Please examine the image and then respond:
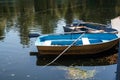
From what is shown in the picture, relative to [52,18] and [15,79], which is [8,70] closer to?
[15,79]

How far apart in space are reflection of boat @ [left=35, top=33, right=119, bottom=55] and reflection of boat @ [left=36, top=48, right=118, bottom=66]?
0.33 meters

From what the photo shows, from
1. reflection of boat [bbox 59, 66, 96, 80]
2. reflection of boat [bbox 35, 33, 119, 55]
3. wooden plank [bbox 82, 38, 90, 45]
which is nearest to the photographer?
reflection of boat [bbox 59, 66, 96, 80]

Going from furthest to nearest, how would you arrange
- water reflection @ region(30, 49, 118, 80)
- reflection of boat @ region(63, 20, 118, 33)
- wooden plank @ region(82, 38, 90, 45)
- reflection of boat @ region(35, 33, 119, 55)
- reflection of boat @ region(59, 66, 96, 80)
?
1. reflection of boat @ region(63, 20, 118, 33)
2. wooden plank @ region(82, 38, 90, 45)
3. reflection of boat @ region(35, 33, 119, 55)
4. water reflection @ region(30, 49, 118, 80)
5. reflection of boat @ region(59, 66, 96, 80)

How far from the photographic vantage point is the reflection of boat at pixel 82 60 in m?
18.8

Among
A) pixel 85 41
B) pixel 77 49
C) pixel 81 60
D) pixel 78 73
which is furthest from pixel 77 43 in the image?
pixel 78 73

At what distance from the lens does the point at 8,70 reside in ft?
57.3

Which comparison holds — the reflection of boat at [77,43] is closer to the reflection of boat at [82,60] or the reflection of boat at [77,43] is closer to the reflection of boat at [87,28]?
the reflection of boat at [82,60]

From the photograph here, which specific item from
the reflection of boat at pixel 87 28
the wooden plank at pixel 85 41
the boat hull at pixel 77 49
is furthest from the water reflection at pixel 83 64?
the reflection of boat at pixel 87 28

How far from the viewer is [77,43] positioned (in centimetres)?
2088

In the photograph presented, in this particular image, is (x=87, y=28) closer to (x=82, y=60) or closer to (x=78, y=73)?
(x=82, y=60)

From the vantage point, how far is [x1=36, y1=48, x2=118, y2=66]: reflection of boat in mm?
18766

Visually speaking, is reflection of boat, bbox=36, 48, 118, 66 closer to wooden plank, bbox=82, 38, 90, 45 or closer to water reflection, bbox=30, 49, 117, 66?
water reflection, bbox=30, 49, 117, 66

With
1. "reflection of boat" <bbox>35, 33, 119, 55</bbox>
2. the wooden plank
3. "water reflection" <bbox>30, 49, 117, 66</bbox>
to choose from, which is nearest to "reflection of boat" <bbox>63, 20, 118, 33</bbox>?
"reflection of boat" <bbox>35, 33, 119, 55</bbox>

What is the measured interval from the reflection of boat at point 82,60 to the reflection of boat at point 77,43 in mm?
325
